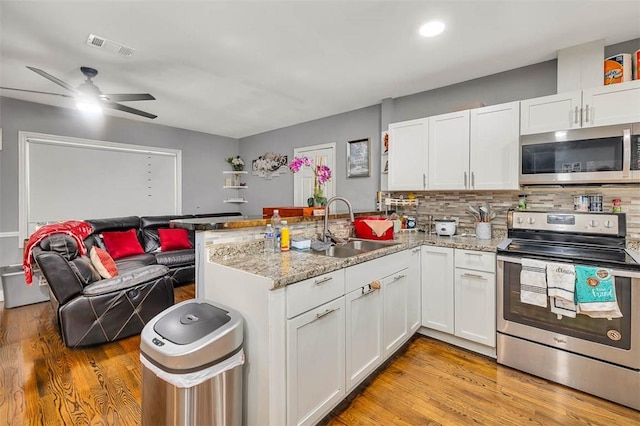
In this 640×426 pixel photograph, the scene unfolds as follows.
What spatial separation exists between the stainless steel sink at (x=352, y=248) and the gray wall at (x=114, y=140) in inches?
159

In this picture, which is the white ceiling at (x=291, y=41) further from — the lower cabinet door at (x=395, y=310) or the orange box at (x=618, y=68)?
the lower cabinet door at (x=395, y=310)

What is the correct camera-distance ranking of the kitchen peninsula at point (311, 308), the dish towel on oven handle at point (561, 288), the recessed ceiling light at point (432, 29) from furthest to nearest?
the recessed ceiling light at point (432, 29) < the dish towel on oven handle at point (561, 288) < the kitchen peninsula at point (311, 308)

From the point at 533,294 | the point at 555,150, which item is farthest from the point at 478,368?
the point at 555,150

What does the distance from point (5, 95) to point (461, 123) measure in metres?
5.44

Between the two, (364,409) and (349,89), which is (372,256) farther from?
(349,89)

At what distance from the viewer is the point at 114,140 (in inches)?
182

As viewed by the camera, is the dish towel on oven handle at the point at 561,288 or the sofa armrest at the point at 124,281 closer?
the dish towel on oven handle at the point at 561,288

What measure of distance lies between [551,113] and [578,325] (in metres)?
1.60

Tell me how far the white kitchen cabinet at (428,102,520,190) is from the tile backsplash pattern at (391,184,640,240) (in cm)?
35

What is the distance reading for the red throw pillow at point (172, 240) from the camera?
14.9ft

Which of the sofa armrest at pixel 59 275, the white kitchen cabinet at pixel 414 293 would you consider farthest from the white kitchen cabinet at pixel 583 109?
the sofa armrest at pixel 59 275

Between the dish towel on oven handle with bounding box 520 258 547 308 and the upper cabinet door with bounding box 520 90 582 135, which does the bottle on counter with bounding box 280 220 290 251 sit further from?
the upper cabinet door with bounding box 520 90 582 135

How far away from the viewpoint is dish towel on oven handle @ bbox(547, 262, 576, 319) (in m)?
1.92

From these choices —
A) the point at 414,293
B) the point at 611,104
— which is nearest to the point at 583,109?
the point at 611,104
